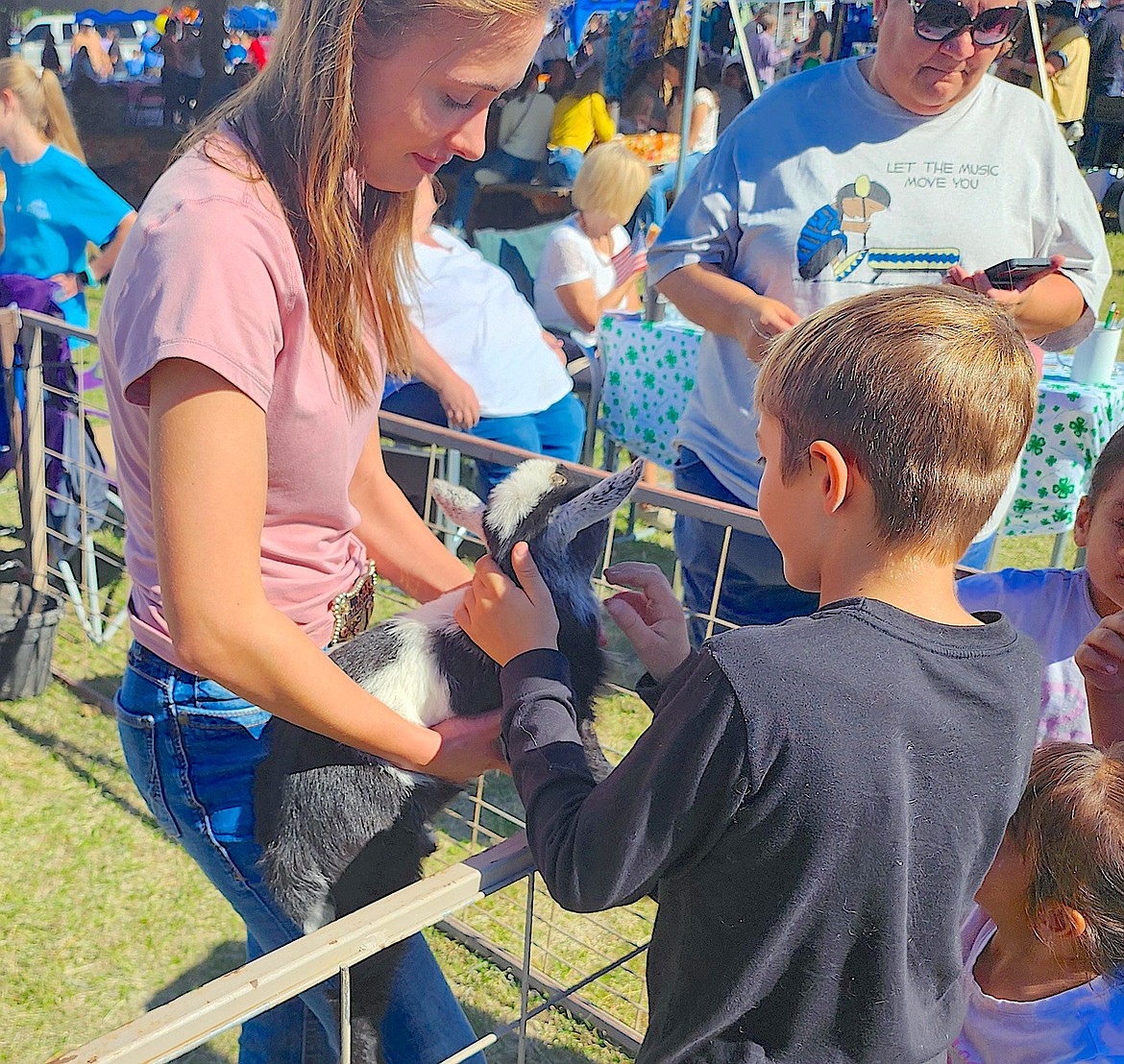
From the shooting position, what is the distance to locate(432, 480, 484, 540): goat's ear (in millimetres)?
1926

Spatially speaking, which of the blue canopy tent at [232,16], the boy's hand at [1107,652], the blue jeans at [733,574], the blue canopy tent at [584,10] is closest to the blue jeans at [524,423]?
the blue jeans at [733,574]

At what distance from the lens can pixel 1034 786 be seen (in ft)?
4.37

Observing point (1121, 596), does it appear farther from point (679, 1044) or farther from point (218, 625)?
point (218, 625)

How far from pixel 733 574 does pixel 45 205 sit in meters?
3.88

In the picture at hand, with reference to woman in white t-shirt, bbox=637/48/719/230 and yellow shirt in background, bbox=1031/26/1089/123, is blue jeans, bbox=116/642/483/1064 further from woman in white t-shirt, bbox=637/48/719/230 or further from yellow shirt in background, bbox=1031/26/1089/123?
yellow shirt in background, bbox=1031/26/1089/123

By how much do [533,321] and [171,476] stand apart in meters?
3.74

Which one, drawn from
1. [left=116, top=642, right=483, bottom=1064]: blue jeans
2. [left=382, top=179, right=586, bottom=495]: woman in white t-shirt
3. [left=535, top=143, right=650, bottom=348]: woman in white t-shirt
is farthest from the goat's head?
[left=535, top=143, right=650, bottom=348]: woman in white t-shirt

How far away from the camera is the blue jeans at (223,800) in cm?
142

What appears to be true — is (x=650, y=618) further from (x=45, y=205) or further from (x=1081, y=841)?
(x=45, y=205)

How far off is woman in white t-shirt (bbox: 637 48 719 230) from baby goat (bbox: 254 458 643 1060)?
5.02 m

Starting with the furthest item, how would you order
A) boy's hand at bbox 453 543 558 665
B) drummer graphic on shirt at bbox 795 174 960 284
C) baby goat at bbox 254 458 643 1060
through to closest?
drummer graphic on shirt at bbox 795 174 960 284
baby goat at bbox 254 458 643 1060
boy's hand at bbox 453 543 558 665

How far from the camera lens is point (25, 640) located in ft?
12.7

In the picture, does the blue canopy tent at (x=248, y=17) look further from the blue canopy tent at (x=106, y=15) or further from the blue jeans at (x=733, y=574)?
the blue jeans at (x=733, y=574)

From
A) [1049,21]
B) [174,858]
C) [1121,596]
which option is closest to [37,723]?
[174,858]
